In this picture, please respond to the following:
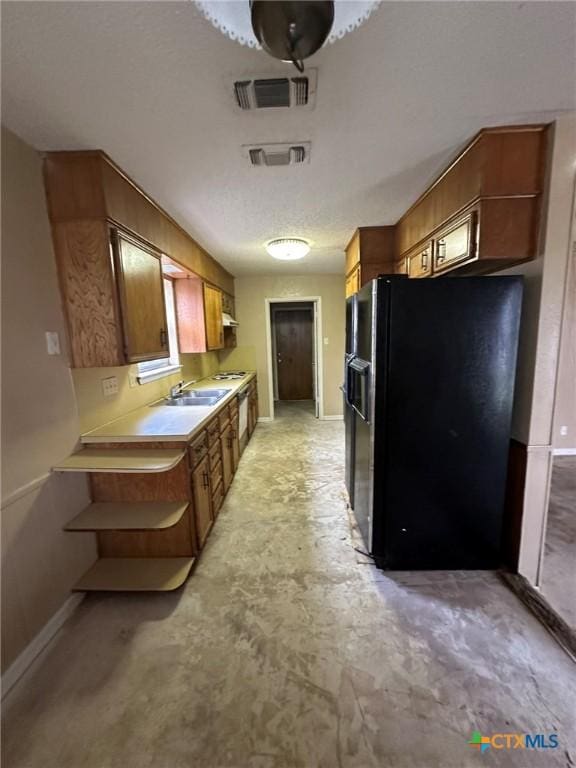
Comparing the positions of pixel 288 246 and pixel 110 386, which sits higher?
pixel 288 246

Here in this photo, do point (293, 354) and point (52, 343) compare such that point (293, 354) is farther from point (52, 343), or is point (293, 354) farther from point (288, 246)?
point (52, 343)

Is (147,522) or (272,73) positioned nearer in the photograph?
(272,73)

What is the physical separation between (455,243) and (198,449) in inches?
81.5

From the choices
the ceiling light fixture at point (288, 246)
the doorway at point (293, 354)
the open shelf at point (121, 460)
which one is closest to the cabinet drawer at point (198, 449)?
the open shelf at point (121, 460)

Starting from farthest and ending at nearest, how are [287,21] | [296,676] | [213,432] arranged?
1. [213,432]
2. [296,676]
3. [287,21]

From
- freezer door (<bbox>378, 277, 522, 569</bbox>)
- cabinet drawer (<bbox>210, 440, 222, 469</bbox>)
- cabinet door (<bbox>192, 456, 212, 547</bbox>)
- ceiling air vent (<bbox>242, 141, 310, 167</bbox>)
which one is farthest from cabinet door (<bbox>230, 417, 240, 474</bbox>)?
ceiling air vent (<bbox>242, 141, 310, 167</bbox>)

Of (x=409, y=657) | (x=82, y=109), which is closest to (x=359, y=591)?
(x=409, y=657)

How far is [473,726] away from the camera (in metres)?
1.18

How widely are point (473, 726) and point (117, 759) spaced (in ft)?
4.36

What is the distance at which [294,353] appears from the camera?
22.4ft

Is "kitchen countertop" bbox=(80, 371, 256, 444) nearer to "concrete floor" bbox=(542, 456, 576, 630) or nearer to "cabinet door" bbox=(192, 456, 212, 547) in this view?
"cabinet door" bbox=(192, 456, 212, 547)

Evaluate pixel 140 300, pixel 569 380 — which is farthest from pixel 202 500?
pixel 569 380

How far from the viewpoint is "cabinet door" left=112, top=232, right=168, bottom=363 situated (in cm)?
180

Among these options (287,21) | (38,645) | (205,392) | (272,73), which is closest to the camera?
(287,21)
